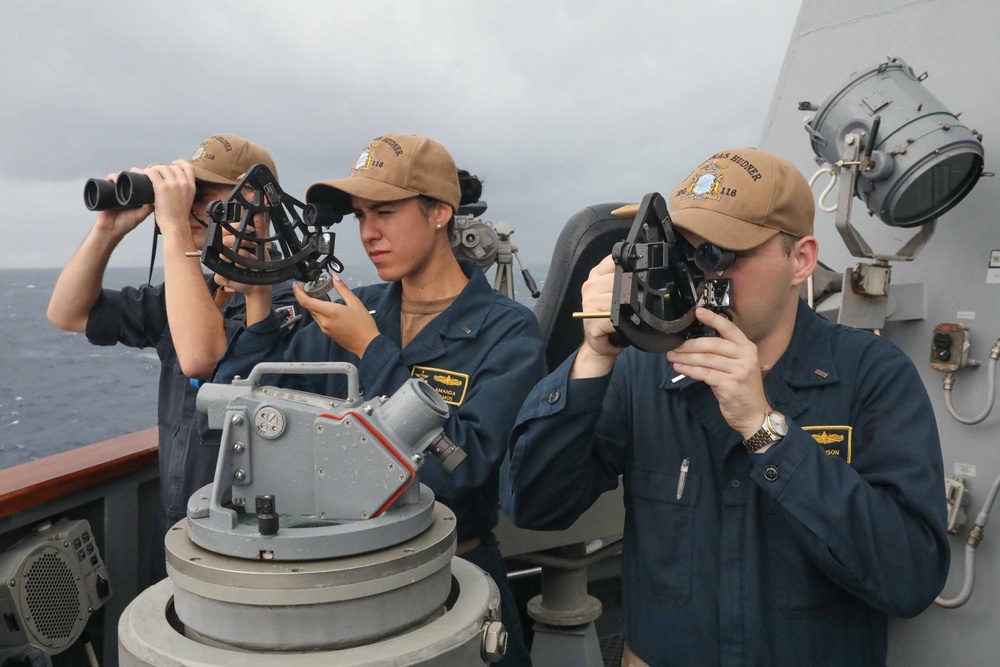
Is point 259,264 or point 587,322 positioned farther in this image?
point 259,264

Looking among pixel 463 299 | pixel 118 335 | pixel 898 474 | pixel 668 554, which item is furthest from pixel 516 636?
pixel 118 335

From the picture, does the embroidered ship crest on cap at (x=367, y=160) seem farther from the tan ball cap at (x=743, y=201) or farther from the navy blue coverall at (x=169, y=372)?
the tan ball cap at (x=743, y=201)

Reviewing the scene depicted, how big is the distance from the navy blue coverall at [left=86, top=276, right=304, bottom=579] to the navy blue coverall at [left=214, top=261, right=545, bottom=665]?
9 centimetres

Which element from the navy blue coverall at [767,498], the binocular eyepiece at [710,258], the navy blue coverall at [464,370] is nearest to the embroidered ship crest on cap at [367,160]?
the navy blue coverall at [464,370]

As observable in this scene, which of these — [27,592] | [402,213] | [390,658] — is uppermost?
[402,213]

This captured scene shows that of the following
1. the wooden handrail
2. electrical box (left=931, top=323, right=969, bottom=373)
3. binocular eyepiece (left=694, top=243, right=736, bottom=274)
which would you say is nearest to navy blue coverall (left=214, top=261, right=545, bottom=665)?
binocular eyepiece (left=694, top=243, right=736, bottom=274)

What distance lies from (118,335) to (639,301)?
1.57 metres

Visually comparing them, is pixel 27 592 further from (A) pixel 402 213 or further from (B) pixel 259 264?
(A) pixel 402 213

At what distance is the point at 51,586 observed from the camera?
74.0 inches

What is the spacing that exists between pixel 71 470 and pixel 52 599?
11.3 inches

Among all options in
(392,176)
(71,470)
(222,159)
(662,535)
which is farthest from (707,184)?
(71,470)

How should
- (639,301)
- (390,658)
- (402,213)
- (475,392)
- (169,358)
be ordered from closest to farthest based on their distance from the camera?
1. (390,658)
2. (639,301)
3. (475,392)
4. (402,213)
5. (169,358)

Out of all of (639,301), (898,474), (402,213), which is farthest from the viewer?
(402,213)

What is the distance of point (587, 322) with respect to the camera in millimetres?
1179
